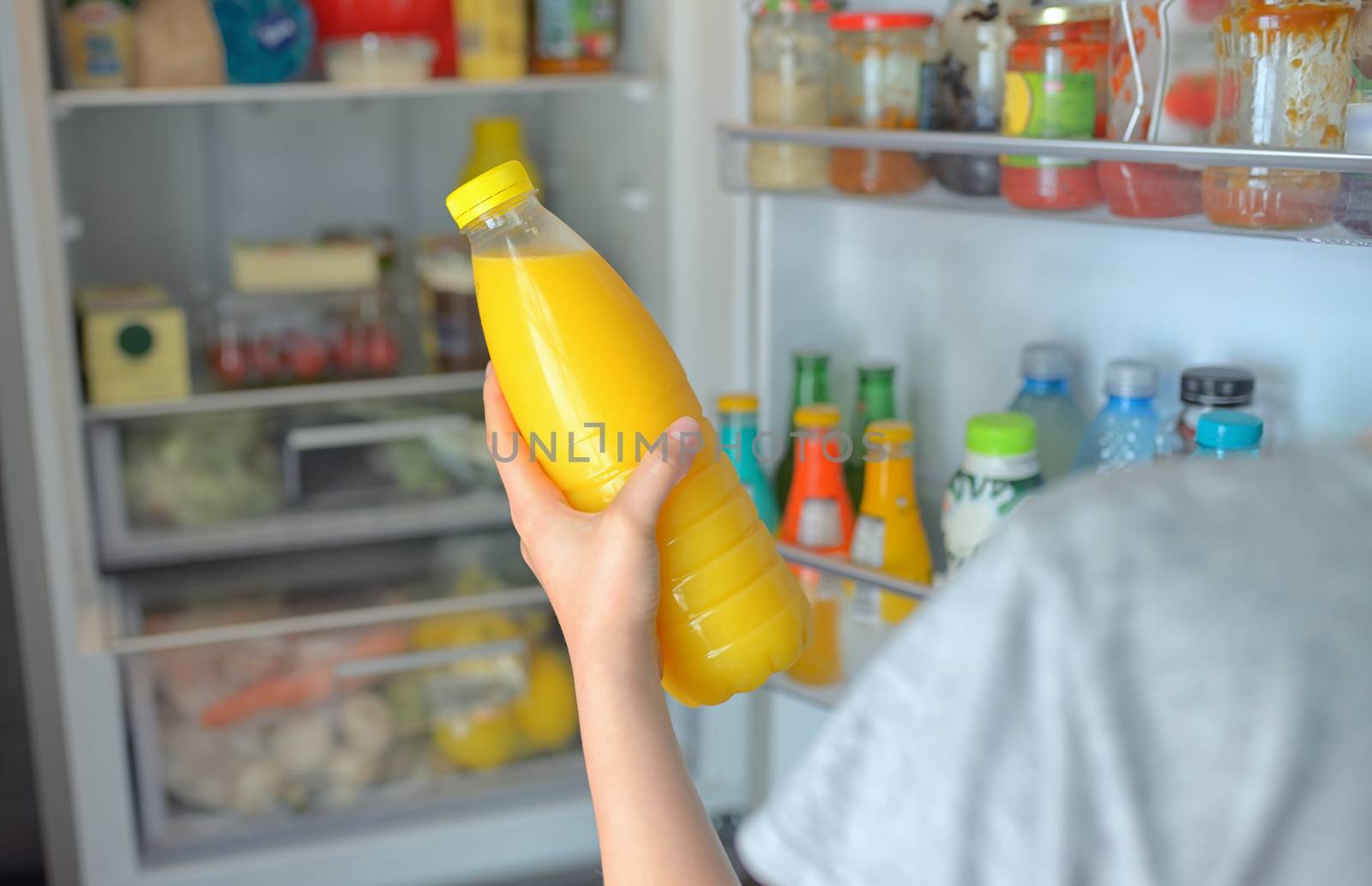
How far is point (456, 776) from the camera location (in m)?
1.82

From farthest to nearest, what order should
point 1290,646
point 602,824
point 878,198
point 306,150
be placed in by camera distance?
point 306,150
point 878,198
point 602,824
point 1290,646

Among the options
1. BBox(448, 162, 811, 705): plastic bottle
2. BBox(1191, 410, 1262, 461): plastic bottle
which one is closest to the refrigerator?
BBox(1191, 410, 1262, 461): plastic bottle

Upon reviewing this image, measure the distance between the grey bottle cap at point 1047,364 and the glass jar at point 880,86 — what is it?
0.17 metres

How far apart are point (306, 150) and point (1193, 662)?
1.85 m

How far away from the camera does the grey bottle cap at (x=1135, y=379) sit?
107 cm

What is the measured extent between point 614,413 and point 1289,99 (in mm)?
483

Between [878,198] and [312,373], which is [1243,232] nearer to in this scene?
[878,198]

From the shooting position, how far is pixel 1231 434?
0.96m

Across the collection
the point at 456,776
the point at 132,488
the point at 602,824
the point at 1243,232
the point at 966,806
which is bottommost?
the point at 456,776

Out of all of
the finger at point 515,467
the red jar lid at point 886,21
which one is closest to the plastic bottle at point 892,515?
the red jar lid at point 886,21

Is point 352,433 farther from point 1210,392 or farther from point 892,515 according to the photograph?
point 1210,392

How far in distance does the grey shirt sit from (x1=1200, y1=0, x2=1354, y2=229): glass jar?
58cm

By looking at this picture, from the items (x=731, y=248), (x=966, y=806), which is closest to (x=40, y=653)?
(x=731, y=248)

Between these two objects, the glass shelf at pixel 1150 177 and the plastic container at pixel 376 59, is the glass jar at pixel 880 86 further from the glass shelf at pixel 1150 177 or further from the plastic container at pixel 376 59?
the plastic container at pixel 376 59
